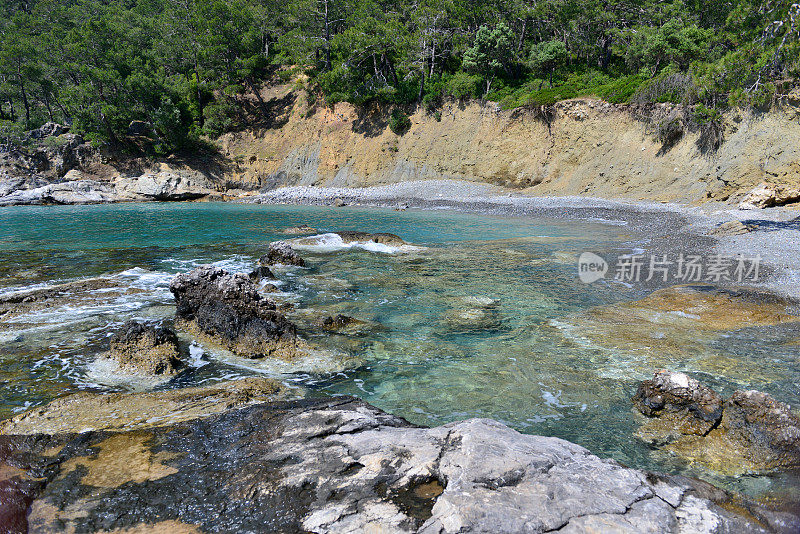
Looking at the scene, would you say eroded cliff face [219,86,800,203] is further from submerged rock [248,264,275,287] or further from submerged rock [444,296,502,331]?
submerged rock [248,264,275,287]

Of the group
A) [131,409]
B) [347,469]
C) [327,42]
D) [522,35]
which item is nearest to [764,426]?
[347,469]

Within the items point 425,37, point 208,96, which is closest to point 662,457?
point 425,37

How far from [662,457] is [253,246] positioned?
14.9 m

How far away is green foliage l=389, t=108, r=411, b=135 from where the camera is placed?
40281 mm

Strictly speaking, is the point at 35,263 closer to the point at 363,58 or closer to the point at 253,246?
the point at 253,246

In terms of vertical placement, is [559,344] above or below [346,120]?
below

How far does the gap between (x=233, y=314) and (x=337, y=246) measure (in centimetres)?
886

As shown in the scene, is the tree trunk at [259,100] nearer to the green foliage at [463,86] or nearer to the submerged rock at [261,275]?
the green foliage at [463,86]

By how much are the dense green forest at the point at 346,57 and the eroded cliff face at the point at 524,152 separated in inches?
70.5

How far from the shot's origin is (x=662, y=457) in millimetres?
4027

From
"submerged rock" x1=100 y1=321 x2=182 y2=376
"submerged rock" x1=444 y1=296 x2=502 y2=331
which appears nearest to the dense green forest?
"submerged rock" x1=444 y1=296 x2=502 y2=331

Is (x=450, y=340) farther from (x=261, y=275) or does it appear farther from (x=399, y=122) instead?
(x=399, y=122)

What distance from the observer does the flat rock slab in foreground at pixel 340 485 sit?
8.27 ft

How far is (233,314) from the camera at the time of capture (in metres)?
6.76
